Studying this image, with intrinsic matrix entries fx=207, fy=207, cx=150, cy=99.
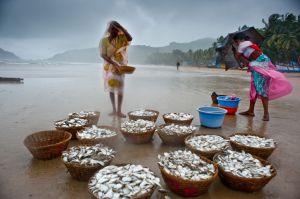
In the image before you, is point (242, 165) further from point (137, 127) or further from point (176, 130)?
point (137, 127)

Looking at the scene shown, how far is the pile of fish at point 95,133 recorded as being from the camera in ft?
11.0

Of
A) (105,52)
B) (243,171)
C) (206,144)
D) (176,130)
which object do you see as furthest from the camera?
(105,52)

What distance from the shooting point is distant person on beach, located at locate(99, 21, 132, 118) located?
5008 mm

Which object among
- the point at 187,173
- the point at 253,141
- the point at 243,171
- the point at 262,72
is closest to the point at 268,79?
the point at 262,72

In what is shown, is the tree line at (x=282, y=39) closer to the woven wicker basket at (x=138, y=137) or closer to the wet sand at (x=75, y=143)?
the wet sand at (x=75, y=143)

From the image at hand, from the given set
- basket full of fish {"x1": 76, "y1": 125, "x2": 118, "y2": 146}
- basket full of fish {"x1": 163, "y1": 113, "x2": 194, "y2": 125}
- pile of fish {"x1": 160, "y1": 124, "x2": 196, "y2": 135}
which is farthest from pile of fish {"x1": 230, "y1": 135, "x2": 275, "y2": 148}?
basket full of fish {"x1": 76, "y1": 125, "x2": 118, "y2": 146}

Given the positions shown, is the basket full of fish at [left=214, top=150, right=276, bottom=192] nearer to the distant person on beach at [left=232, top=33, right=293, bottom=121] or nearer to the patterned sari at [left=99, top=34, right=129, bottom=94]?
the distant person on beach at [left=232, top=33, right=293, bottom=121]

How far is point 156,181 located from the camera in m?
2.19

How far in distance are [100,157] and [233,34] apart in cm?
457

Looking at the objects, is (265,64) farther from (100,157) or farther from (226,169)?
(100,157)

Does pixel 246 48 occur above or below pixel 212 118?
above

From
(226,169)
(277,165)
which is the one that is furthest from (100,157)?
(277,165)

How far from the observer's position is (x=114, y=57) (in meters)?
5.16

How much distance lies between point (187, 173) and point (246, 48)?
3.88 m
